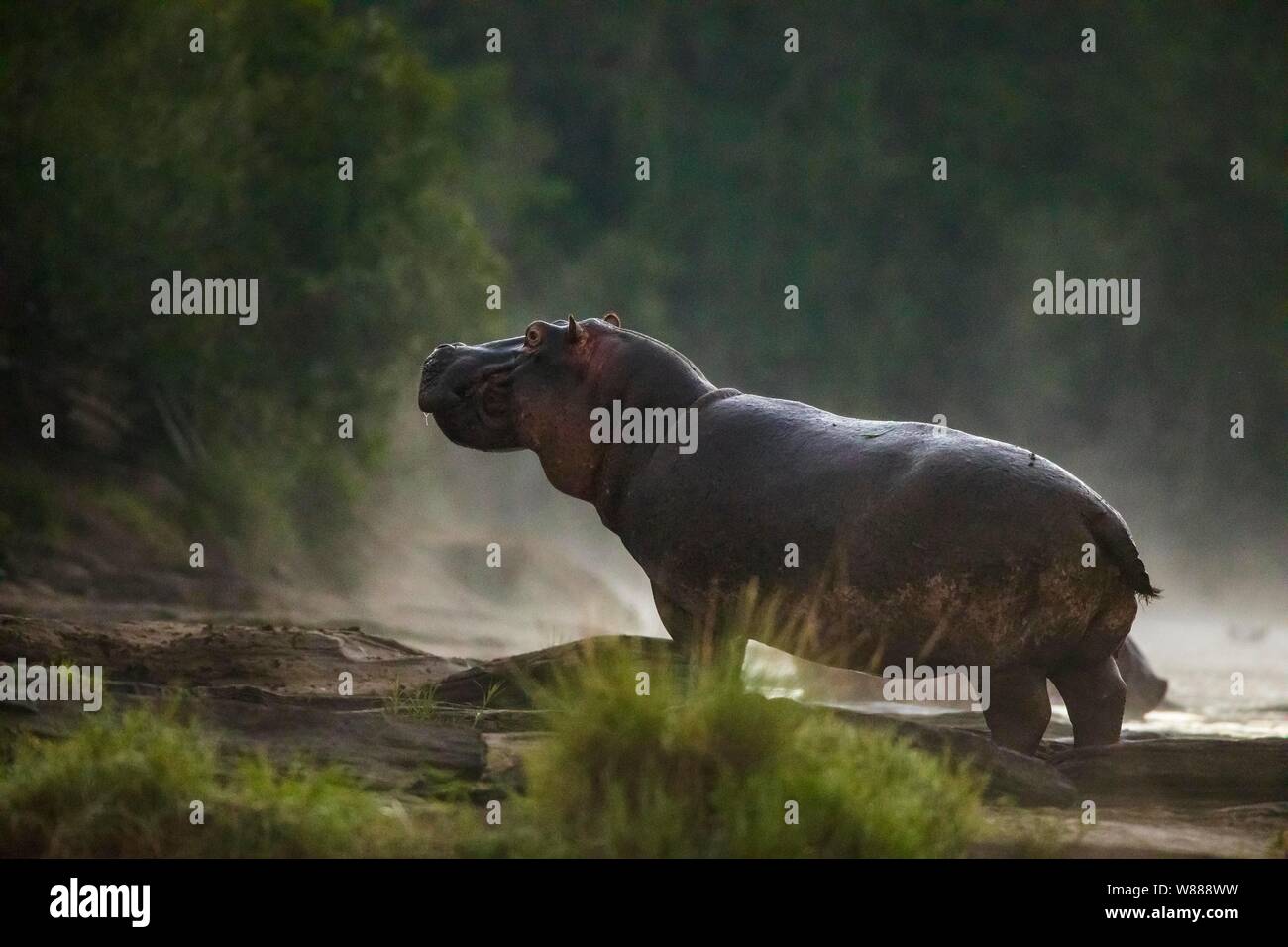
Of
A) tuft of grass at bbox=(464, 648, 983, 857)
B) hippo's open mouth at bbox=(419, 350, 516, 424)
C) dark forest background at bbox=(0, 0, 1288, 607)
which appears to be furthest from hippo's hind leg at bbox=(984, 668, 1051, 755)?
dark forest background at bbox=(0, 0, 1288, 607)

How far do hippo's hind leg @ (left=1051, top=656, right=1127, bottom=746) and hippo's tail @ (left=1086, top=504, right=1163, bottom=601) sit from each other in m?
0.56

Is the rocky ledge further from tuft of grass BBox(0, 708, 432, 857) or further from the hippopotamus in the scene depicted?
tuft of grass BBox(0, 708, 432, 857)

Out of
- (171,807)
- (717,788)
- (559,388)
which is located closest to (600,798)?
(717,788)

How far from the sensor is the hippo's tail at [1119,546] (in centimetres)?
913

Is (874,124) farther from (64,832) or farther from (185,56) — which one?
(64,832)

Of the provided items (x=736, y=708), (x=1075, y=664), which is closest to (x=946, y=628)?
(x=1075, y=664)

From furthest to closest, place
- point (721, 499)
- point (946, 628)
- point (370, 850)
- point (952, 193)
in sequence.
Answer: point (952, 193) → point (721, 499) → point (946, 628) → point (370, 850)

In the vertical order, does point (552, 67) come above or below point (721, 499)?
above

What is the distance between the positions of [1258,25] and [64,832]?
3729 cm

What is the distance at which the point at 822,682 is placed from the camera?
13766 millimetres

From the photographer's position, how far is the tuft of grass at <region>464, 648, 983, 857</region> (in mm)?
7430

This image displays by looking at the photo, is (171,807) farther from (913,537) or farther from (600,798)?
(913,537)

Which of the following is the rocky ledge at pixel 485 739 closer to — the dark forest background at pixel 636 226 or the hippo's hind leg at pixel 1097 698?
the hippo's hind leg at pixel 1097 698

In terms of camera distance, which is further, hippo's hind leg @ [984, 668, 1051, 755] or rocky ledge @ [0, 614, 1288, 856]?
hippo's hind leg @ [984, 668, 1051, 755]
